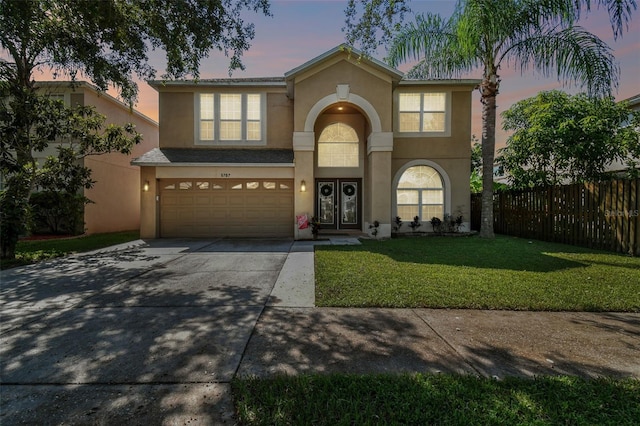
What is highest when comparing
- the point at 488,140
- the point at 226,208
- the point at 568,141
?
the point at 488,140

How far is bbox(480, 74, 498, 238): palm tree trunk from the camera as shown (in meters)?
11.5

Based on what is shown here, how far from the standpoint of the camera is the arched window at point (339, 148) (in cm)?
1386

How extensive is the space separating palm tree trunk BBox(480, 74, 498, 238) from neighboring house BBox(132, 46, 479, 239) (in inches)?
58.7

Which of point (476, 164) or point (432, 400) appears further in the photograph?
point (476, 164)

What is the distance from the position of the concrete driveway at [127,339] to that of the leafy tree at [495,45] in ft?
31.7

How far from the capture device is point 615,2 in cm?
666

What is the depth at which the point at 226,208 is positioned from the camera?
1306 cm

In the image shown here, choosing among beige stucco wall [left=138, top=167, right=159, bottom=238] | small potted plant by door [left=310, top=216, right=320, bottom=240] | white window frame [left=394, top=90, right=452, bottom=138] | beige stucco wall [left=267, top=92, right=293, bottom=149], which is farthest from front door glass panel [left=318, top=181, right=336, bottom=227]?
beige stucco wall [left=138, top=167, right=159, bottom=238]

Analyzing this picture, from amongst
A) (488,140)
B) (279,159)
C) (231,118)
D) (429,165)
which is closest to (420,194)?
(429,165)

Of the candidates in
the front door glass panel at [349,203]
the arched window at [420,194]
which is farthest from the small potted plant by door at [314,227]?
the arched window at [420,194]

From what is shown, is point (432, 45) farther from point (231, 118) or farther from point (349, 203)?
point (231, 118)

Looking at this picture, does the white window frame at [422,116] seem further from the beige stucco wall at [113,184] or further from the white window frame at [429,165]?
the beige stucco wall at [113,184]

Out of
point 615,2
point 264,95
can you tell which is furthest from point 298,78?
point 615,2

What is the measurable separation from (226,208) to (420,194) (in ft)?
28.1
